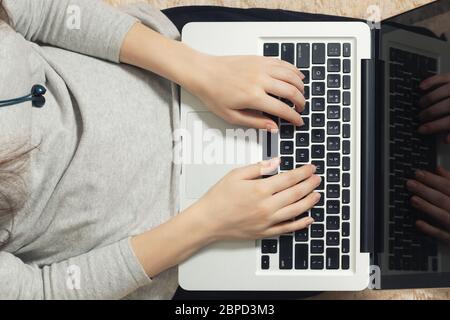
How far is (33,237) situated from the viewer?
2.18 feet

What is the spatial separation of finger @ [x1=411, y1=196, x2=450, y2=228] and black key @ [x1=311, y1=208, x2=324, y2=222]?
123 mm

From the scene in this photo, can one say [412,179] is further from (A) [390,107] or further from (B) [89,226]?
(B) [89,226]

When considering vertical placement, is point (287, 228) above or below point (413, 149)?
below

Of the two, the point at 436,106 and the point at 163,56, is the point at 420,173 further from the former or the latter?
the point at 163,56

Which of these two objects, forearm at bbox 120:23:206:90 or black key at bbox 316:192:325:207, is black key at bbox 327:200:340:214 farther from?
forearm at bbox 120:23:206:90

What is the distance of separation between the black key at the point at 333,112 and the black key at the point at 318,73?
1.7 inches

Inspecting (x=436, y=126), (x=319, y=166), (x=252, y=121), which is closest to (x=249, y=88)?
(x=252, y=121)

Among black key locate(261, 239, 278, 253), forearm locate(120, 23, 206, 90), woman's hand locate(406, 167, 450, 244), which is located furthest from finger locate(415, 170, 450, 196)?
forearm locate(120, 23, 206, 90)

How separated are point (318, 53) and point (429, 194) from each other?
24 centimetres

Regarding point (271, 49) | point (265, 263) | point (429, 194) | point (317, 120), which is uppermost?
point (271, 49)

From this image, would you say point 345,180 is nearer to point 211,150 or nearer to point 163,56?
point 211,150

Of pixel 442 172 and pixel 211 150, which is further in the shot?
pixel 211 150

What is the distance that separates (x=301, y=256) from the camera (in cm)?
70

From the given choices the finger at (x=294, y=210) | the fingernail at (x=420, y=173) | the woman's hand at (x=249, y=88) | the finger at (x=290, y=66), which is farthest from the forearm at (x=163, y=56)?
the fingernail at (x=420, y=173)
